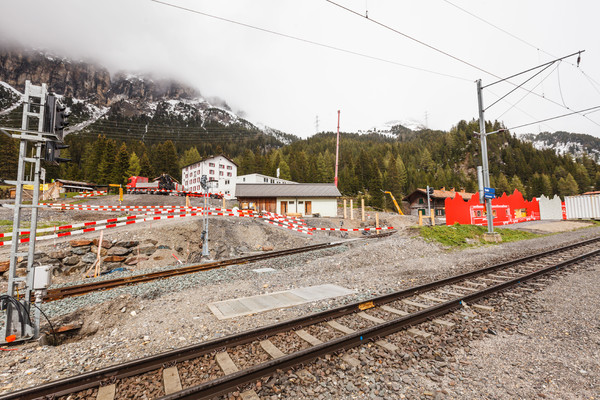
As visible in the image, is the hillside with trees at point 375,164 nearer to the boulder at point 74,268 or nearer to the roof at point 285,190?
the roof at point 285,190

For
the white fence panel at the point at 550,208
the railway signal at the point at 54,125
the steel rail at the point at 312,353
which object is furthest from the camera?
the white fence panel at the point at 550,208

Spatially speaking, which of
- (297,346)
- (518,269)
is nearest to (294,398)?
(297,346)

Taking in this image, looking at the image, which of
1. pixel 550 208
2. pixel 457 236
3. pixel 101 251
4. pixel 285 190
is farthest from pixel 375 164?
pixel 101 251

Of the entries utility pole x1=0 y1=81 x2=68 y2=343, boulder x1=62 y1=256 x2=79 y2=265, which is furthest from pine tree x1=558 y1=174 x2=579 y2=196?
utility pole x1=0 y1=81 x2=68 y2=343

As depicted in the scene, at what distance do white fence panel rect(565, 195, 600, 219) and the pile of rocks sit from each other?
45735 mm

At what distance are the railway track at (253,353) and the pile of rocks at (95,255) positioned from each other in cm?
1177

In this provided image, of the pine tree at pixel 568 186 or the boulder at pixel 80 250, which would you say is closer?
the boulder at pixel 80 250

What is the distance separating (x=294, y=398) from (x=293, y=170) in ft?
291

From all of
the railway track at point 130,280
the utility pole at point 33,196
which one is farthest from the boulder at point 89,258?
the utility pole at point 33,196

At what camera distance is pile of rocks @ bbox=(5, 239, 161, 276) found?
42.7 feet

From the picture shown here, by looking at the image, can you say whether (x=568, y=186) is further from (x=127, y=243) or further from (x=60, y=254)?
(x=60, y=254)

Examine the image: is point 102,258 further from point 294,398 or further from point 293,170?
point 293,170

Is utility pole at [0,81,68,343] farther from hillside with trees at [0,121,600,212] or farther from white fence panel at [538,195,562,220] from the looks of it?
hillside with trees at [0,121,600,212]

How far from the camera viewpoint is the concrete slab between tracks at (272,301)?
21.8 ft
